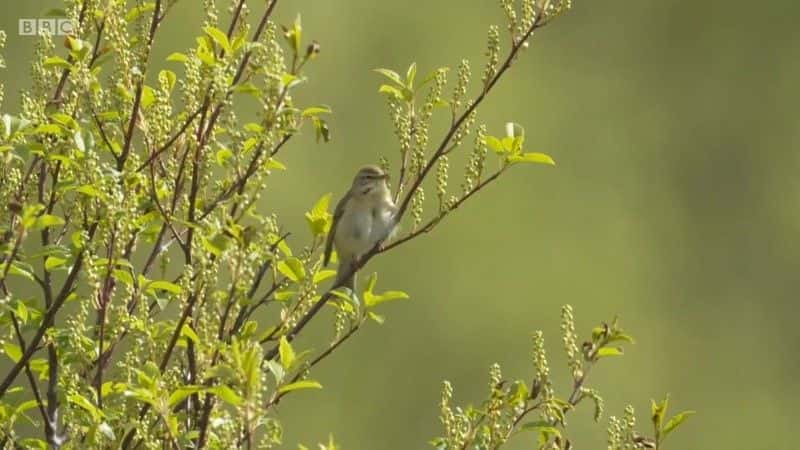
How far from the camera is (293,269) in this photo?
256cm

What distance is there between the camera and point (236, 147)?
2.13 m

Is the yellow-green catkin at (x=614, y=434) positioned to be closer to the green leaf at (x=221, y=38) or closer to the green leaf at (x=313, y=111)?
the green leaf at (x=313, y=111)

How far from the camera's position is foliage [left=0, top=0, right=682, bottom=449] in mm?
2117

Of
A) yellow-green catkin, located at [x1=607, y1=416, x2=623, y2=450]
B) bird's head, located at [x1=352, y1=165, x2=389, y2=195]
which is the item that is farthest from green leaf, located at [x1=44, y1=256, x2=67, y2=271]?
bird's head, located at [x1=352, y1=165, x2=389, y2=195]

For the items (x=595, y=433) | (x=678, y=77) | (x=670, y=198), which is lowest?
(x=595, y=433)

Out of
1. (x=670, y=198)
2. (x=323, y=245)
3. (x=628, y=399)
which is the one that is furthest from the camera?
(x=670, y=198)

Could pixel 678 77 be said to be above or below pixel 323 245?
above

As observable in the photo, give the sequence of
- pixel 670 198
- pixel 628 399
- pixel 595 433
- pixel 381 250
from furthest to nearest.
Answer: pixel 670 198 → pixel 628 399 → pixel 595 433 → pixel 381 250

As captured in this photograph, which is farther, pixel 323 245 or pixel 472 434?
pixel 323 245

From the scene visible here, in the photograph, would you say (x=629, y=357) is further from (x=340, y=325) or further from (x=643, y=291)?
(x=340, y=325)

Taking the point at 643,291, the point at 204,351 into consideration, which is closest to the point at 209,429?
the point at 204,351

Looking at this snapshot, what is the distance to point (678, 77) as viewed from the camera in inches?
408

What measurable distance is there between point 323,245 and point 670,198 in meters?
7.58

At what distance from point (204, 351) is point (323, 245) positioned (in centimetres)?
81
